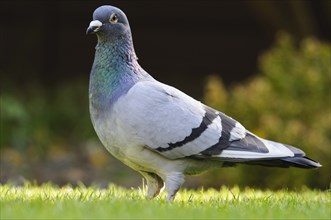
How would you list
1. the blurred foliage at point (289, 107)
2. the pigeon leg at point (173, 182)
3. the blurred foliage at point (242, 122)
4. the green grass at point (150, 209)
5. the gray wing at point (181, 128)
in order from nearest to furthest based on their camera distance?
the green grass at point (150, 209) < the gray wing at point (181, 128) < the pigeon leg at point (173, 182) < the blurred foliage at point (289, 107) < the blurred foliage at point (242, 122)

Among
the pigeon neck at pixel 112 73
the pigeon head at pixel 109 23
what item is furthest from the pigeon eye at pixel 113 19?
the pigeon neck at pixel 112 73

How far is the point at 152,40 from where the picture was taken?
1419cm

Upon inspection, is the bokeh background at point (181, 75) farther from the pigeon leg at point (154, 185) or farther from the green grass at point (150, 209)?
the green grass at point (150, 209)

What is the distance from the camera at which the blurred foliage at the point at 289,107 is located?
854 centimetres

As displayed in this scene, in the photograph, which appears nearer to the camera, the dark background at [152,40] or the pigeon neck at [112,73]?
the pigeon neck at [112,73]

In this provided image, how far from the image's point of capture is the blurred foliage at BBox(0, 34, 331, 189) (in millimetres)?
8664

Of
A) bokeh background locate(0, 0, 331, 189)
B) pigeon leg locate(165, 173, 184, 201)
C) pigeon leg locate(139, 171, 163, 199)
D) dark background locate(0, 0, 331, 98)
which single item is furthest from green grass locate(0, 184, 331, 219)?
dark background locate(0, 0, 331, 98)

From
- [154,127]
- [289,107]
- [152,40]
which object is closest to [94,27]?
[154,127]

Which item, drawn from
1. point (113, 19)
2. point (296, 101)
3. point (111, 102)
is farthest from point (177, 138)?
point (296, 101)

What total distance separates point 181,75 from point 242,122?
5220mm

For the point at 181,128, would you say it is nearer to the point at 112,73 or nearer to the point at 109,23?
the point at 112,73

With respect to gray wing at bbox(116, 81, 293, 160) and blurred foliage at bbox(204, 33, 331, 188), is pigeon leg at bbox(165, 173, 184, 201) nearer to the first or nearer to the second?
gray wing at bbox(116, 81, 293, 160)

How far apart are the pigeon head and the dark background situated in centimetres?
755

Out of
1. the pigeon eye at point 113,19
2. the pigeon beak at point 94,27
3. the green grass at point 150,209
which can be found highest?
the pigeon eye at point 113,19
